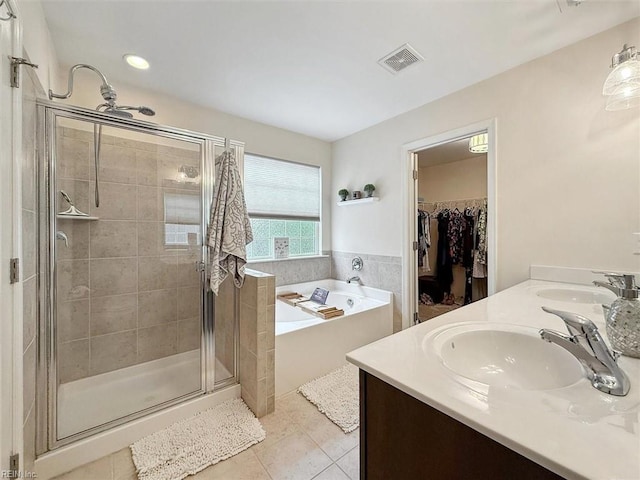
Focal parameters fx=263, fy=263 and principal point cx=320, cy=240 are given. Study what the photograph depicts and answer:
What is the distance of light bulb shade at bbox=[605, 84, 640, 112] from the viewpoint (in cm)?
138

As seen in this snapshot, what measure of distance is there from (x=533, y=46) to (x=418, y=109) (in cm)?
96

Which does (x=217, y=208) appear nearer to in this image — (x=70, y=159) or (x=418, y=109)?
(x=70, y=159)

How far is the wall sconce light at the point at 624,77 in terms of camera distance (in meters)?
1.33

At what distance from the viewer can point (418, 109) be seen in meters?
2.63

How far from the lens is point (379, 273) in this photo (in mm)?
3006

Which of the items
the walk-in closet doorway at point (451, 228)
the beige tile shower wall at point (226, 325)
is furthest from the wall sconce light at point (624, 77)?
the beige tile shower wall at point (226, 325)

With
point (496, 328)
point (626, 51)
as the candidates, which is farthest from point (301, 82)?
point (496, 328)

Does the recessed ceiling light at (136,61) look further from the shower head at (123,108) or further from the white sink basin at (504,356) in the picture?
the white sink basin at (504,356)

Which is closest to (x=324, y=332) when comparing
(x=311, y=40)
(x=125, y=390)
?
(x=125, y=390)

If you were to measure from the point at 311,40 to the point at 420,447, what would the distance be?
2126 millimetres

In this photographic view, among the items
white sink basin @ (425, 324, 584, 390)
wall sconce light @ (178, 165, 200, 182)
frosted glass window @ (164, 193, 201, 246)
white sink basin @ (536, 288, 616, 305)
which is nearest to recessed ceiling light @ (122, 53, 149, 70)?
wall sconce light @ (178, 165, 200, 182)

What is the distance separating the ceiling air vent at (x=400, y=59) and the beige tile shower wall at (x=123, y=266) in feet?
5.25

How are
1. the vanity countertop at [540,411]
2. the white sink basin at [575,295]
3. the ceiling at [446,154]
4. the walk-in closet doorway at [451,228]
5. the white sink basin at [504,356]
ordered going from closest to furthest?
the vanity countertop at [540,411] < the white sink basin at [504,356] < the white sink basin at [575,295] < the ceiling at [446,154] < the walk-in closet doorway at [451,228]

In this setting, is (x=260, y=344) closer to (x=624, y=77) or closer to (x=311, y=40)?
(x=311, y=40)
